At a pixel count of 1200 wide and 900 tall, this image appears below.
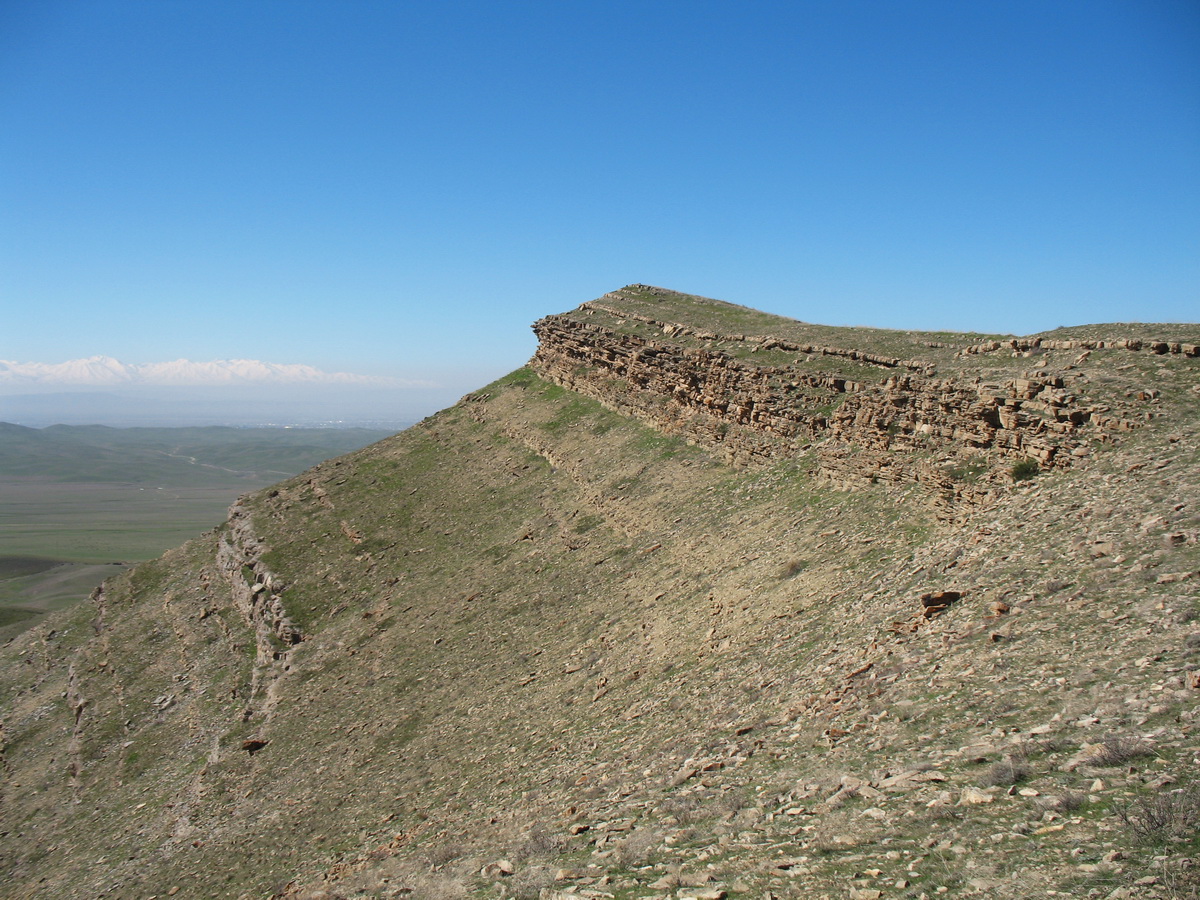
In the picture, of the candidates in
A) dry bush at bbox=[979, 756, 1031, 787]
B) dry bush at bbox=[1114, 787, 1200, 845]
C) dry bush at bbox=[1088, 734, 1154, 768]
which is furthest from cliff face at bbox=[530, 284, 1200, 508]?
dry bush at bbox=[1114, 787, 1200, 845]

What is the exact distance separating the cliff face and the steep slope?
13 cm

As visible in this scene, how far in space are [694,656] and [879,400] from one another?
442 inches

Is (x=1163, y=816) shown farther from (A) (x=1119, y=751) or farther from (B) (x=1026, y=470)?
(B) (x=1026, y=470)

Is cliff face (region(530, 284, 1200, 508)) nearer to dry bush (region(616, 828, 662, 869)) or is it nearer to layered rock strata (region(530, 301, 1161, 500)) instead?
layered rock strata (region(530, 301, 1161, 500))

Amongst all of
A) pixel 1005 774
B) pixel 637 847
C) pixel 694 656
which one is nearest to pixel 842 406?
pixel 694 656

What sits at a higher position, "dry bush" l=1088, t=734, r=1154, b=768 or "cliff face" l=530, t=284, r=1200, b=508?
"cliff face" l=530, t=284, r=1200, b=508

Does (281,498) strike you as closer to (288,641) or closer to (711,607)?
(288,641)

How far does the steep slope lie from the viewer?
9164 millimetres

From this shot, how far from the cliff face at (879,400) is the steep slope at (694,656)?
129 millimetres

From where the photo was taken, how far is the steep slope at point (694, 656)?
9164 millimetres

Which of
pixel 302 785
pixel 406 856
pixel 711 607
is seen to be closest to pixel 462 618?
pixel 302 785

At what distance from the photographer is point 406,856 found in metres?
14.5

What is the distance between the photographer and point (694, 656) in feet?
61.7

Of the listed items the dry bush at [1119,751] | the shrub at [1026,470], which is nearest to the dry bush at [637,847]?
the dry bush at [1119,751]
